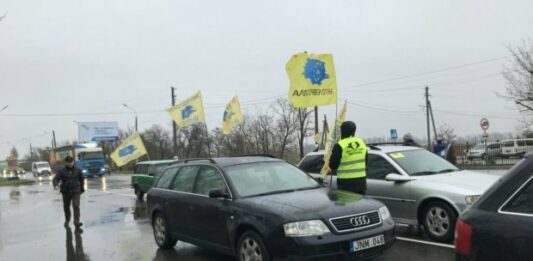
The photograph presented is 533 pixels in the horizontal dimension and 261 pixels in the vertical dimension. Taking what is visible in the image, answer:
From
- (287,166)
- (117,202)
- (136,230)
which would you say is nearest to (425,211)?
(287,166)

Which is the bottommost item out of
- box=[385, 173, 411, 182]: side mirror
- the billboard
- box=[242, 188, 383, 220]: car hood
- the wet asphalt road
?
the wet asphalt road

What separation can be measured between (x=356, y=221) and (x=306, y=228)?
2.03 ft

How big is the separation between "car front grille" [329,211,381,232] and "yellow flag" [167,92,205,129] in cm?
2137

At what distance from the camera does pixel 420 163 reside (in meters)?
8.91

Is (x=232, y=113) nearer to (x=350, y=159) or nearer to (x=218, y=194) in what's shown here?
(x=350, y=159)

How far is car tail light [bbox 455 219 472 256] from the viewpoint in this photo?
10.7 ft

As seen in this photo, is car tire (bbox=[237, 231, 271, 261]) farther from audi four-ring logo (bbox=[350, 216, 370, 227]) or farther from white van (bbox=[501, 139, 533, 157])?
white van (bbox=[501, 139, 533, 157])

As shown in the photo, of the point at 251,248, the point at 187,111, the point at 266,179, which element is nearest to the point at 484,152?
the point at 187,111

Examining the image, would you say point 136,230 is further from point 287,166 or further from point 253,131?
point 253,131

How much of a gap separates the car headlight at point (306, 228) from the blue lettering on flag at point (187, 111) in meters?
22.1

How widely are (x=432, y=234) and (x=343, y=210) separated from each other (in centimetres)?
260

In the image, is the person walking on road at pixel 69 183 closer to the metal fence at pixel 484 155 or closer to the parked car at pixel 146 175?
the parked car at pixel 146 175

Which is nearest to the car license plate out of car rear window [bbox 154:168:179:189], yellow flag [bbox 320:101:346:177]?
car rear window [bbox 154:168:179:189]

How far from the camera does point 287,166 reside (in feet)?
25.2
